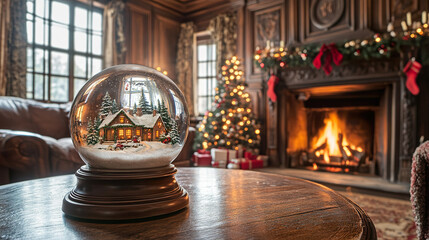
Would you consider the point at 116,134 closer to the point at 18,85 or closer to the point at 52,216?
the point at 52,216

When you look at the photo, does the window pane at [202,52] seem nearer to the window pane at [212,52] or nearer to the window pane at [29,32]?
the window pane at [212,52]

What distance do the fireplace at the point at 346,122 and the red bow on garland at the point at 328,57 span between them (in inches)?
6.9

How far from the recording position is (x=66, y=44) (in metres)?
4.73

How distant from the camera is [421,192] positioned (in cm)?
127

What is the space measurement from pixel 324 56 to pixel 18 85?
14.1 feet

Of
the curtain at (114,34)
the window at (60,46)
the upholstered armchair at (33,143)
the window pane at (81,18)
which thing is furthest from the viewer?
the curtain at (114,34)

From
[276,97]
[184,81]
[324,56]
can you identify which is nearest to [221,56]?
[184,81]

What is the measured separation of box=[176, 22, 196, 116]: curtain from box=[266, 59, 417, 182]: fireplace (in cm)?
181

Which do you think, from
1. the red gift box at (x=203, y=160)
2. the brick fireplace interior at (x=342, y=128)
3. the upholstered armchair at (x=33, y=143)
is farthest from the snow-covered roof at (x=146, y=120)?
the red gift box at (x=203, y=160)

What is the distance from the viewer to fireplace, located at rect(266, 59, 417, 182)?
11.9 ft

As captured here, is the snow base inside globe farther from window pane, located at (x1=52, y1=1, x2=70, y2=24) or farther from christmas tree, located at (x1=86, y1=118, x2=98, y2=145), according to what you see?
window pane, located at (x1=52, y1=1, x2=70, y2=24)

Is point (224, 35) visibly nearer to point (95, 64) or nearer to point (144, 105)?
point (95, 64)

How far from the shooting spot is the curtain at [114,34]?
5043mm

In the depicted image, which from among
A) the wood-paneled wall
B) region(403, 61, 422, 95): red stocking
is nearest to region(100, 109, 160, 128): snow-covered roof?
region(403, 61, 422, 95): red stocking
